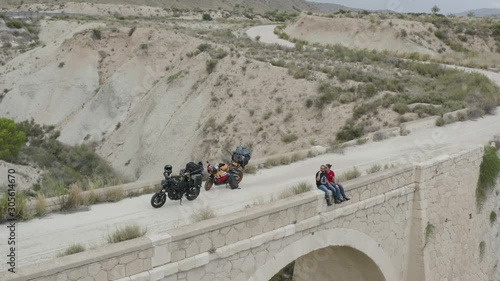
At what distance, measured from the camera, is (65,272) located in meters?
5.45

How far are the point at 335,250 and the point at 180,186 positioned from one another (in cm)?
402

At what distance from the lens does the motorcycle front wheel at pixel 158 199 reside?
8.61 meters

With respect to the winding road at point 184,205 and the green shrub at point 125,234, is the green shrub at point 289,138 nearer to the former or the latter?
the winding road at point 184,205

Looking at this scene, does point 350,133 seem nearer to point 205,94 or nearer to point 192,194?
point 192,194

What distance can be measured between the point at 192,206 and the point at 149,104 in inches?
971

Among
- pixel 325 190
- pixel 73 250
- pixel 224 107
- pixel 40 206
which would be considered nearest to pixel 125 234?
pixel 73 250

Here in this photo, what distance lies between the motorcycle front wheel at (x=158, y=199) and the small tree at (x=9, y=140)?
1939cm

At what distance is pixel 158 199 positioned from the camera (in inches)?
341

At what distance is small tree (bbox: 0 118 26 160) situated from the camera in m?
25.0

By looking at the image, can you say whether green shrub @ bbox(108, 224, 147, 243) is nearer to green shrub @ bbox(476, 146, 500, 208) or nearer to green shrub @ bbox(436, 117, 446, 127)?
green shrub @ bbox(476, 146, 500, 208)

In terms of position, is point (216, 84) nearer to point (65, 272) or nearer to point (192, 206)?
point (192, 206)

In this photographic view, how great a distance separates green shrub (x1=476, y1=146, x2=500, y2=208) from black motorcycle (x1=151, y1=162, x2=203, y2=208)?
8.26 meters

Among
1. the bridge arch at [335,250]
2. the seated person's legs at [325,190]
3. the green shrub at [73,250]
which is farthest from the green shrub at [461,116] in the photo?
the green shrub at [73,250]

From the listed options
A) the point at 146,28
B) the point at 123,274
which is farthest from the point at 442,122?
the point at 146,28
